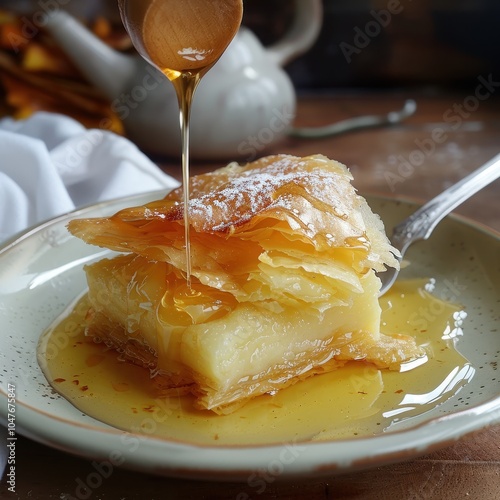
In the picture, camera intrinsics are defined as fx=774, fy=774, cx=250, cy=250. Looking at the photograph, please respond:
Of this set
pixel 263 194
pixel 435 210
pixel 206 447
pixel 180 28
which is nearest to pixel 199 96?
pixel 435 210

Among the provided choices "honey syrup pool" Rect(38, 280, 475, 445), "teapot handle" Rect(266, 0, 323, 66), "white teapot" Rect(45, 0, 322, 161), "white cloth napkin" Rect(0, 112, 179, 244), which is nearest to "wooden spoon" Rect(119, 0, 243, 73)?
"honey syrup pool" Rect(38, 280, 475, 445)

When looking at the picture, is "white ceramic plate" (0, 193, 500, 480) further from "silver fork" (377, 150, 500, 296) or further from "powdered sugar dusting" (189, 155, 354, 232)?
"powdered sugar dusting" (189, 155, 354, 232)

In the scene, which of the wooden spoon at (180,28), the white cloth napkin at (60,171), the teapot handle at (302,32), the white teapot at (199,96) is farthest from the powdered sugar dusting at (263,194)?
the teapot handle at (302,32)

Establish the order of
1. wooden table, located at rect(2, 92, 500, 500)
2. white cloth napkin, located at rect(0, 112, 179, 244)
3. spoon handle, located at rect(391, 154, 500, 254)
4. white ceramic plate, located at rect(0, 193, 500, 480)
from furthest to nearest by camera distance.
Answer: white cloth napkin, located at rect(0, 112, 179, 244) < spoon handle, located at rect(391, 154, 500, 254) < wooden table, located at rect(2, 92, 500, 500) < white ceramic plate, located at rect(0, 193, 500, 480)

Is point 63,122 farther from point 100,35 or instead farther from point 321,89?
point 321,89

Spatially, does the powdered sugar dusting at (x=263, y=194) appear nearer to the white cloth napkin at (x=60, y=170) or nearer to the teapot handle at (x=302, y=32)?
the white cloth napkin at (x=60, y=170)

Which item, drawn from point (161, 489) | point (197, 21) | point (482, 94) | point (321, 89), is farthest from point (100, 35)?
point (161, 489)
